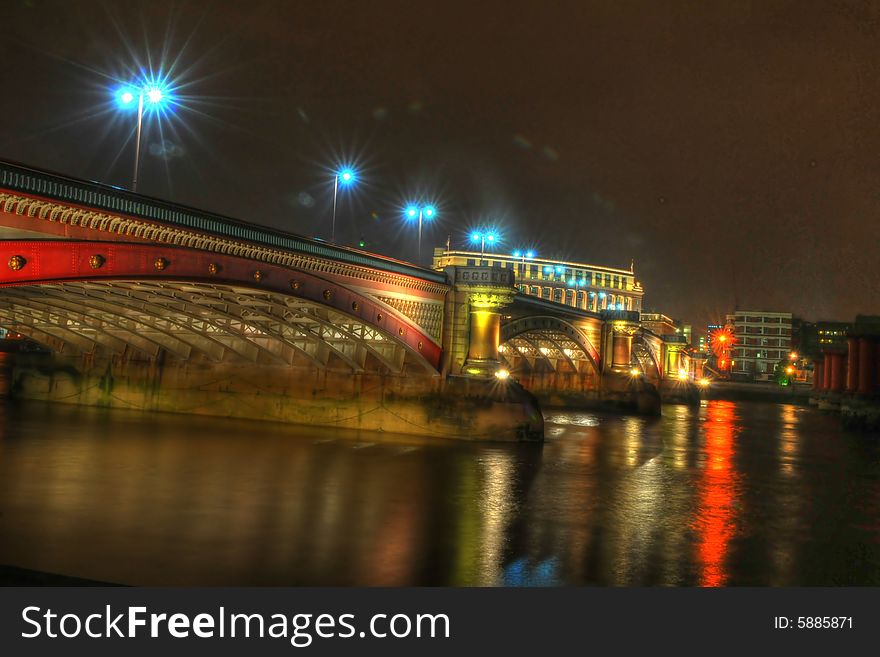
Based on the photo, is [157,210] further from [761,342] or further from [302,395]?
[761,342]

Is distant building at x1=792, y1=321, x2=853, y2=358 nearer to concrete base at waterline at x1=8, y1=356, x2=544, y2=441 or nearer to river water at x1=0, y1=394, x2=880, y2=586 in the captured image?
river water at x1=0, y1=394, x2=880, y2=586

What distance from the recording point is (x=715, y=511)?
22516mm

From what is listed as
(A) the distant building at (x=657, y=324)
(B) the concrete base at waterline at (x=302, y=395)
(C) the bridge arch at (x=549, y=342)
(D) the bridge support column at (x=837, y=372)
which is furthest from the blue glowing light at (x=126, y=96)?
(A) the distant building at (x=657, y=324)

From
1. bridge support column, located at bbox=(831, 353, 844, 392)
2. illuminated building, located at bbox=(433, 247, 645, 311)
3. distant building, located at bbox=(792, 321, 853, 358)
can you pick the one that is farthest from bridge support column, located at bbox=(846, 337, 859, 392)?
distant building, located at bbox=(792, 321, 853, 358)

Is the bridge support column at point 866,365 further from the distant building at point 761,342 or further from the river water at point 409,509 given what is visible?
the distant building at point 761,342

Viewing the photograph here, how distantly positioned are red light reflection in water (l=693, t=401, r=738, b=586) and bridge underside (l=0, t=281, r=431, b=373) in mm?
12754

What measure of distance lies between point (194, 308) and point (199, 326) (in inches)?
244

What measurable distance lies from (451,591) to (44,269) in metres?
12.5

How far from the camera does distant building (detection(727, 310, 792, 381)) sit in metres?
184

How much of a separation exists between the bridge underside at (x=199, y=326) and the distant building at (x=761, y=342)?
159 m

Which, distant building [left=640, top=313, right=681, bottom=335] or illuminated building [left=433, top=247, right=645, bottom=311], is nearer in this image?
distant building [left=640, top=313, right=681, bottom=335]

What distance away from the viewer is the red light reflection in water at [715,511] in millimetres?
15758

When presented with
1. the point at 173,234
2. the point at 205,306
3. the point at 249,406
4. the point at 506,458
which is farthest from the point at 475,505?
the point at 249,406

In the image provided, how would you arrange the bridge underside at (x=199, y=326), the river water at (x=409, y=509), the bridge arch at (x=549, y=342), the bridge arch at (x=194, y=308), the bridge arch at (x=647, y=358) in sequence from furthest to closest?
1. the bridge arch at (x=647, y=358)
2. the bridge arch at (x=549, y=342)
3. the bridge underside at (x=199, y=326)
4. the bridge arch at (x=194, y=308)
5. the river water at (x=409, y=509)
